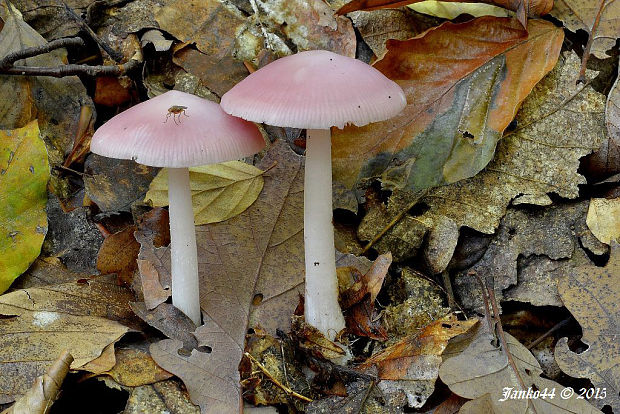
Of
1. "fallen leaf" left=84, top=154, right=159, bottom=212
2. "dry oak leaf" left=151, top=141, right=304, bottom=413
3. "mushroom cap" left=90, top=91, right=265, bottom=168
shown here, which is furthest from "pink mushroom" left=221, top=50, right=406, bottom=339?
"fallen leaf" left=84, top=154, right=159, bottom=212

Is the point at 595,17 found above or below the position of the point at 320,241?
above

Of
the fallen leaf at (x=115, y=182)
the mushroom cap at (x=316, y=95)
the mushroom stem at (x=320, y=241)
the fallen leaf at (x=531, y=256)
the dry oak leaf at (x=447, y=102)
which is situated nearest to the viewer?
the mushroom cap at (x=316, y=95)

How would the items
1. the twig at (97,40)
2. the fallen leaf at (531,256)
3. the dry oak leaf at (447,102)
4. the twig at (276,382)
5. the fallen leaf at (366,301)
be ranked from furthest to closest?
the twig at (97,40)
the dry oak leaf at (447,102)
the fallen leaf at (531,256)
the fallen leaf at (366,301)
the twig at (276,382)

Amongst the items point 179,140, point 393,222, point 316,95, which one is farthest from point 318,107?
point 393,222

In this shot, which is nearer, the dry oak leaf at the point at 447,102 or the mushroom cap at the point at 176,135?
the mushroom cap at the point at 176,135

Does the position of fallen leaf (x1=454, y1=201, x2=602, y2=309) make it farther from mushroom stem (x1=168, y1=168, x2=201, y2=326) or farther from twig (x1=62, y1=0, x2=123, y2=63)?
twig (x1=62, y1=0, x2=123, y2=63)

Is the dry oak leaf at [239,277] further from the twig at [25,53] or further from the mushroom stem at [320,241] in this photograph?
the twig at [25,53]

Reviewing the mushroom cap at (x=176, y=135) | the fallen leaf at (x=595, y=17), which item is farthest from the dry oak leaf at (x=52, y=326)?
the fallen leaf at (x=595, y=17)

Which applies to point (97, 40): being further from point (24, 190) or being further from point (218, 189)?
point (218, 189)

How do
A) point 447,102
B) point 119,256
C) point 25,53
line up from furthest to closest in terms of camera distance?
point 25,53 → point 447,102 → point 119,256
